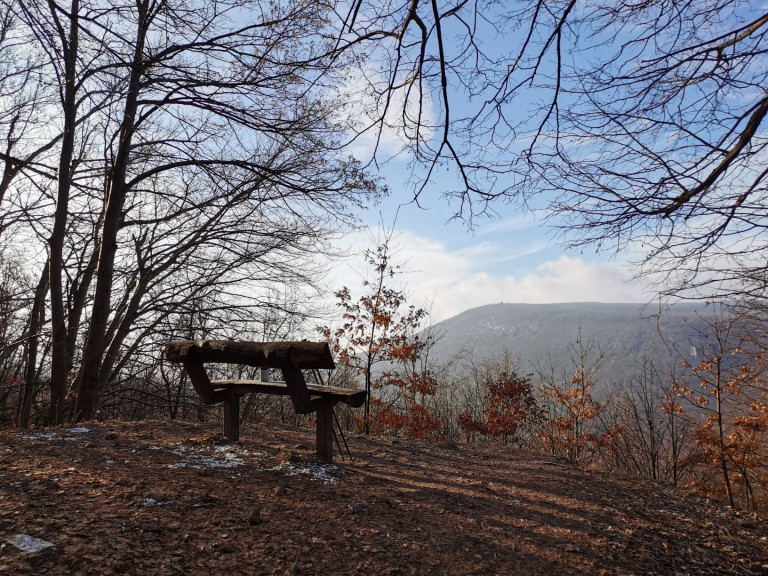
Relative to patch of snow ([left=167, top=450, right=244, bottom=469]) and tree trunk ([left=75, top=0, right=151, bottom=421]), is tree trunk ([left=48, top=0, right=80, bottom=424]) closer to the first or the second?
tree trunk ([left=75, top=0, right=151, bottom=421])

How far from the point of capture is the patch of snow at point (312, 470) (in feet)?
12.8

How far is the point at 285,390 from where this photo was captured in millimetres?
4445

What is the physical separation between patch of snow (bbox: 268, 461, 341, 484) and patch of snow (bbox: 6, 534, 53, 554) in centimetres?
194

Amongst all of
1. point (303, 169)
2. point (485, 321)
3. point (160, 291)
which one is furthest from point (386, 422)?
point (485, 321)

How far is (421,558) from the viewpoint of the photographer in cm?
264

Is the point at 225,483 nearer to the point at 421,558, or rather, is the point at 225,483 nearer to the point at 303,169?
the point at 421,558

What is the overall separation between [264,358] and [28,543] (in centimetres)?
205

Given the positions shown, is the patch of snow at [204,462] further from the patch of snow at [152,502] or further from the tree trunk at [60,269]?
the tree trunk at [60,269]

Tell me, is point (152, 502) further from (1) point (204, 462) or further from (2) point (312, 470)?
(2) point (312, 470)

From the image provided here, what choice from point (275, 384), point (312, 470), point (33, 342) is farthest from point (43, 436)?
point (33, 342)

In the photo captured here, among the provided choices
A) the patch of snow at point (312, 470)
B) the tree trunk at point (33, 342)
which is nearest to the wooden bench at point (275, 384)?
the patch of snow at point (312, 470)

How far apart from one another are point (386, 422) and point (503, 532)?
803cm

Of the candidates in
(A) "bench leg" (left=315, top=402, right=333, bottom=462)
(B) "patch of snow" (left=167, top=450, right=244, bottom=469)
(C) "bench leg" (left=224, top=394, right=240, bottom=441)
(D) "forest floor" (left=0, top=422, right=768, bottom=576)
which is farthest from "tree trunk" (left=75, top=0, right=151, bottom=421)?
(A) "bench leg" (left=315, top=402, right=333, bottom=462)

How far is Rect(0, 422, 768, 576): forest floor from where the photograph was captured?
2334 millimetres
